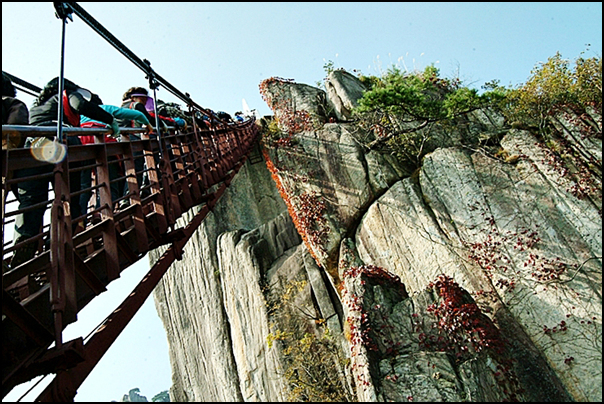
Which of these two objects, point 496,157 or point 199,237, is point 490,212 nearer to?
point 496,157

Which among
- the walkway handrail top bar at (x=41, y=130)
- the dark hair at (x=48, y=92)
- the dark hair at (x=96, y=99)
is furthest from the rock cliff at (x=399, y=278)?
the dark hair at (x=48, y=92)

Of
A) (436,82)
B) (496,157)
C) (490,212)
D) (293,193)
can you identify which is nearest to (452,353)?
(490,212)

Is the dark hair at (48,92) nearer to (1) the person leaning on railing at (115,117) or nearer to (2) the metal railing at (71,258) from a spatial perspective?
(1) the person leaning on railing at (115,117)

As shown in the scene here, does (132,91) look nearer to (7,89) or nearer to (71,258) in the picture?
(7,89)

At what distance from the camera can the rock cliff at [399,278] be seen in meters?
7.04

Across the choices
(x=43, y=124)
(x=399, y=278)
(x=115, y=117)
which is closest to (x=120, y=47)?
(x=115, y=117)

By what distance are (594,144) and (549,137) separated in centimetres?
90

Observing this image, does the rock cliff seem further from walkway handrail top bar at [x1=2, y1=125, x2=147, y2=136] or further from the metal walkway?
walkway handrail top bar at [x1=2, y1=125, x2=147, y2=136]

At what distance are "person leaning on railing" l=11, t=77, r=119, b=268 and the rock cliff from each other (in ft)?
15.8

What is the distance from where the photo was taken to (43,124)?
4469 millimetres

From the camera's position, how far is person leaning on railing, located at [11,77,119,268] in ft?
13.6

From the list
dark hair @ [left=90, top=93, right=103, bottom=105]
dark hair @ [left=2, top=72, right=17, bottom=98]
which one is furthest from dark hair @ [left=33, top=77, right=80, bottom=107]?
dark hair @ [left=90, top=93, right=103, bottom=105]

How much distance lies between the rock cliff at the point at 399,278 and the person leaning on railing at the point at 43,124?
4.82 metres

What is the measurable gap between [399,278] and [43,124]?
7.08 metres
